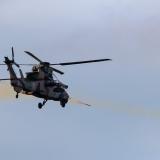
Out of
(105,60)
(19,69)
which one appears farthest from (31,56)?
(105,60)

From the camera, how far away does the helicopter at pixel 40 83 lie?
449 ft

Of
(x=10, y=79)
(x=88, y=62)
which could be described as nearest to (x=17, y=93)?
(x=10, y=79)

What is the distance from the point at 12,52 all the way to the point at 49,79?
27.7 feet

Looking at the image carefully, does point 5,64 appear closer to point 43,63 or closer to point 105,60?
point 43,63

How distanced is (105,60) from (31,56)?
12067 mm

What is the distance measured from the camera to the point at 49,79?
142 meters

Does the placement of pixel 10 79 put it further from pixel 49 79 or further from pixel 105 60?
pixel 105 60

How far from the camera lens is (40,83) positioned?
13988cm

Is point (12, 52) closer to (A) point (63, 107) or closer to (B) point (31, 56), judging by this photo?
(B) point (31, 56)

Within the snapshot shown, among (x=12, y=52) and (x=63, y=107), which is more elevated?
(x=12, y=52)

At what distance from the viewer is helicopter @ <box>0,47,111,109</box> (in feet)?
449

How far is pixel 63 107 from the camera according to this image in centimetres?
13975

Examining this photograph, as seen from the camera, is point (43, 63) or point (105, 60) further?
point (43, 63)

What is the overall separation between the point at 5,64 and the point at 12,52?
4.91 metres
